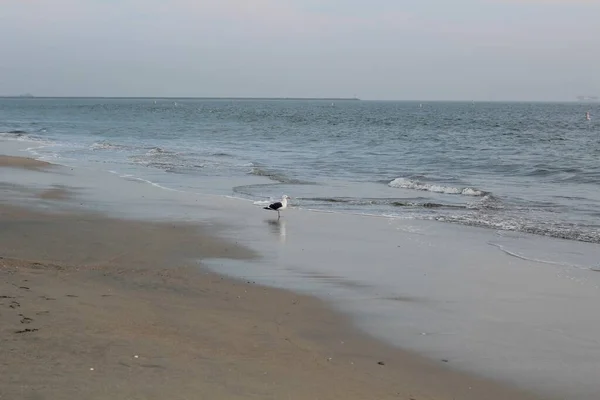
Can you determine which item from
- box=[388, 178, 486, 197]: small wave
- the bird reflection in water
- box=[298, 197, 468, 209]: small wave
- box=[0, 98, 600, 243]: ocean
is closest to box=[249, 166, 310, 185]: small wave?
box=[0, 98, 600, 243]: ocean

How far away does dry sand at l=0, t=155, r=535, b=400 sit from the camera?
511cm

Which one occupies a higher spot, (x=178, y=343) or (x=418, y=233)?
(x=178, y=343)

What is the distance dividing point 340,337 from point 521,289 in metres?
3.14

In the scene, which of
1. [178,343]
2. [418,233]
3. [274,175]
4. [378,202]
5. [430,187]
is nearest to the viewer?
[178,343]

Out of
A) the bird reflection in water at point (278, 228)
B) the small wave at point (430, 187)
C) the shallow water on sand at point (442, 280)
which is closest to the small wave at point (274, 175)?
the small wave at point (430, 187)

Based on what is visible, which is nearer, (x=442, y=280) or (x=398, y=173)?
(x=442, y=280)

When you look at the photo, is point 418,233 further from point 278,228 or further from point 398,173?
point 398,173

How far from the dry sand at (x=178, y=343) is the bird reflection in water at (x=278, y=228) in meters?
3.14

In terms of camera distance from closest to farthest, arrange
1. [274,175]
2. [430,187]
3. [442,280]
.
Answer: [442,280]
[430,187]
[274,175]

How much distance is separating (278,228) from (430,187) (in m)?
8.44

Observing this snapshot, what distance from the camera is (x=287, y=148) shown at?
37.8 m

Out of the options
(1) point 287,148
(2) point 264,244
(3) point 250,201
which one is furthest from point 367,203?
(1) point 287,148

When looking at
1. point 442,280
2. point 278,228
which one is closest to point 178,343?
point 442,280

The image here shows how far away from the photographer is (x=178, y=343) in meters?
6.16
